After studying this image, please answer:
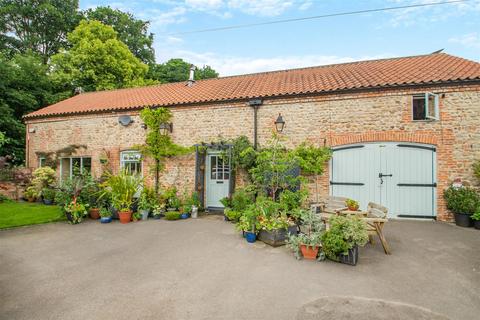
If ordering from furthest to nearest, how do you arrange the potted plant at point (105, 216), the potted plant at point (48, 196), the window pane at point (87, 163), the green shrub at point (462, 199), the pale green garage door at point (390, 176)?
the window pane at point (87, 163), the potted plant at point (48, 196), the potted plant at point (105, 216), the pale green garage door at point (390, 176), the green shrub at point (462, 199)

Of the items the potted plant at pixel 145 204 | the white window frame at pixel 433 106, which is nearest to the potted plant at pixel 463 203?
the white window frame at pixel 433 106

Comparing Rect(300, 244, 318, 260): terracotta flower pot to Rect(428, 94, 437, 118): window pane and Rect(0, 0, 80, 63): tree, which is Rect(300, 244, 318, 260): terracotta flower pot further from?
Rect(0, 0, 80, 63): tree

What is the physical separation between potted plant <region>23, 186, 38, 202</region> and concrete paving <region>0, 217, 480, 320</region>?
6238 millimetres

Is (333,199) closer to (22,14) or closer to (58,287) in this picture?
(58,287)

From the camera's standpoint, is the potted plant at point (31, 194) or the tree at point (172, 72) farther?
the tree at point (172, 72)

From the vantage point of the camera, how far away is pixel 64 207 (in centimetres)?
783

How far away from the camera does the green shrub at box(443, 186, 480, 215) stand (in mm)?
6703

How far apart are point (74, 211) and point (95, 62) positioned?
58.3ft

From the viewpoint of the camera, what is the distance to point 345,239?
14.5ft

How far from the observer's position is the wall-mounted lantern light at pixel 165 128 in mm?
9719

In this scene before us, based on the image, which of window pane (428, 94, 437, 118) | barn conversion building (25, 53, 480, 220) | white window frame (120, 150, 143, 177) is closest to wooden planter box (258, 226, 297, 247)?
barn conversion building (25, 53, 480, 220)

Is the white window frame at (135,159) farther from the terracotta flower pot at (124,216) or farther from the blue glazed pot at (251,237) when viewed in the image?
the blue glazed pot at (251,237)

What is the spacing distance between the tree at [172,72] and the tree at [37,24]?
8.43m

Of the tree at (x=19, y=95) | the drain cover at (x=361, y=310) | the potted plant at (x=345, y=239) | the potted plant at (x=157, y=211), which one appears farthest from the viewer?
the tree at (x=19, y=95)
